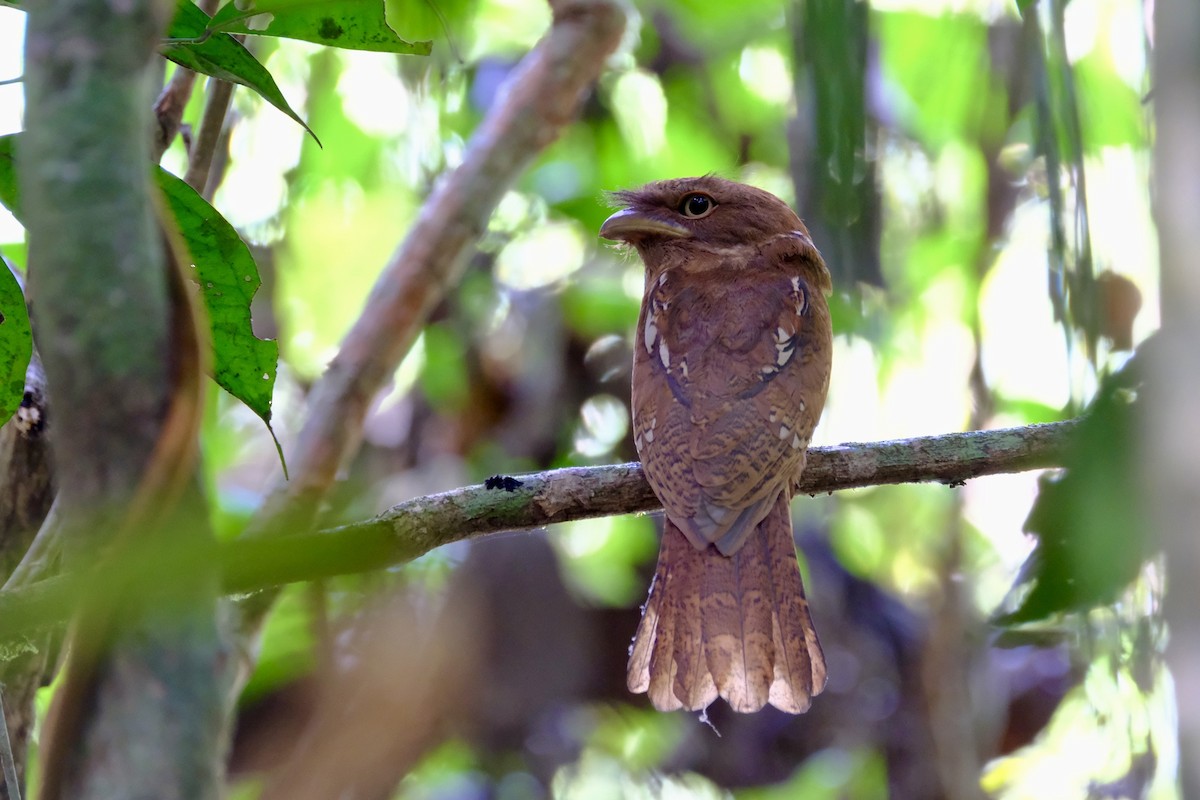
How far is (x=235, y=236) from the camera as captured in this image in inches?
70.6

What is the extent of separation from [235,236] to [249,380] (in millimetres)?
229

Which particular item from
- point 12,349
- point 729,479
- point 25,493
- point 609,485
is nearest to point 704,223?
point 729,479

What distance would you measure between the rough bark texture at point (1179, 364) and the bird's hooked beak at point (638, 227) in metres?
3.03

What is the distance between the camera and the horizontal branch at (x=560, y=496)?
160 cm

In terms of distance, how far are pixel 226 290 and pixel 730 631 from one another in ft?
5.31

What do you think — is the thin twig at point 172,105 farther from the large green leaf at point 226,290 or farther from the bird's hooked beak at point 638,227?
the bird's hooked beak at point 638,227

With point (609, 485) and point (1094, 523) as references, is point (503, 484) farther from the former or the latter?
point (1094, 523)

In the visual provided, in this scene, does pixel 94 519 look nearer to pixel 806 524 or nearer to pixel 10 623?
pixel 10 623

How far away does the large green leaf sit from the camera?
1.77 metres

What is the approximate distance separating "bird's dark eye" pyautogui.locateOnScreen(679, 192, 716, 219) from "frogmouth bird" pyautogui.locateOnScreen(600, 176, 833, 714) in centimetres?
42

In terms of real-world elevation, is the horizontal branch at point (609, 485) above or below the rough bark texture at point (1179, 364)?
below

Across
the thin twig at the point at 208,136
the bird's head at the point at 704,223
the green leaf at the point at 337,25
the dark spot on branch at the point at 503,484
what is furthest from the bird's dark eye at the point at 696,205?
the green leaf at the point at 337,25

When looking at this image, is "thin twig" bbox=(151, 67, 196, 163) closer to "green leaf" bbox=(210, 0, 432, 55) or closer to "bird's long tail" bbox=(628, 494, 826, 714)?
"green leaf" bbox=(210, 0, 432, 55)

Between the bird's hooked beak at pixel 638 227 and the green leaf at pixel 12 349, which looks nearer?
the green leaf at pixel 12 349
